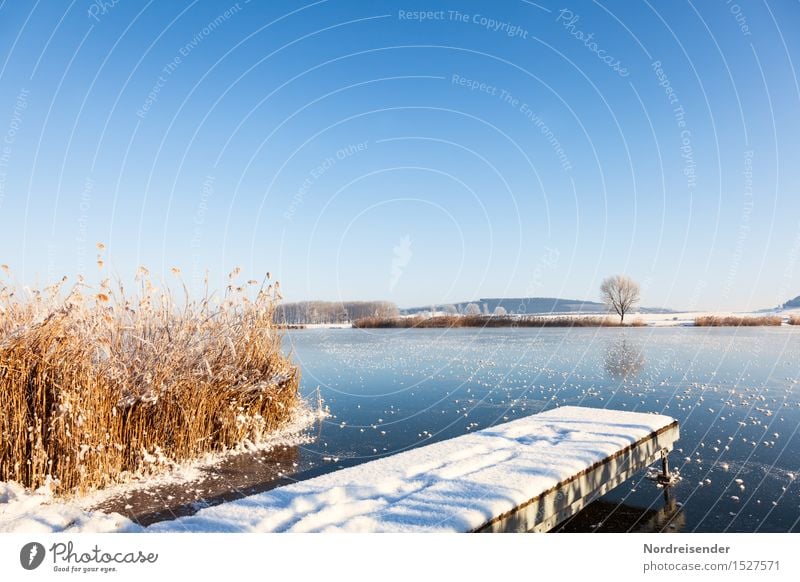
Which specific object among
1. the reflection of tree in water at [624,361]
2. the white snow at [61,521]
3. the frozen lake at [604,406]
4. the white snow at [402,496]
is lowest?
the frozen lake at [604,406]

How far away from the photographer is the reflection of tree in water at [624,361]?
11.7 m

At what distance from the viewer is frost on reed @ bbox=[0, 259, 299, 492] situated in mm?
4402

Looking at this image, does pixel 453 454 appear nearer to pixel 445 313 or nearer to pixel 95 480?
pixel 95 480

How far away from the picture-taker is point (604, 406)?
8188mm

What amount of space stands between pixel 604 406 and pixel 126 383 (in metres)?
7.00

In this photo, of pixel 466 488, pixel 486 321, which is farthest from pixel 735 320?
pixel 466 488

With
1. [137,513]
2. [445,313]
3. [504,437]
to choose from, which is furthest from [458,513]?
[445,313]

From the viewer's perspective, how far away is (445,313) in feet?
107

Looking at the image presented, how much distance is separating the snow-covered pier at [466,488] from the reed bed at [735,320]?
28628mm

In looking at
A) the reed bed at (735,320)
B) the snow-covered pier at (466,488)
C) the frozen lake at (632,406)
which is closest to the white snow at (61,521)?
the snow-covered pier at (466,488)

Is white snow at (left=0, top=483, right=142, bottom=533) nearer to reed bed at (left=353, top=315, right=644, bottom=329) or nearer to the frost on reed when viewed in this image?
the frost on reed

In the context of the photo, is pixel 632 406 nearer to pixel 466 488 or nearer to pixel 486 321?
pixel 466 488

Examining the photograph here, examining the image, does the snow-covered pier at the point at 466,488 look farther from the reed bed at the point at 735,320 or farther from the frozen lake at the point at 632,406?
the reed bed at the point at 735,320

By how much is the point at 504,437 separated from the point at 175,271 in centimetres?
467
